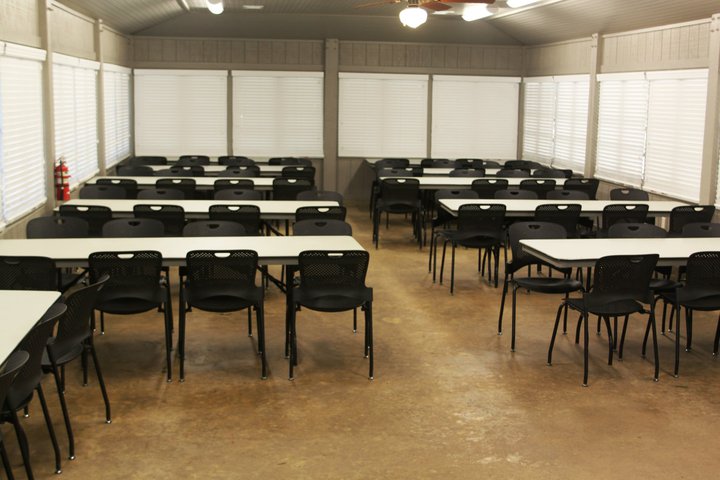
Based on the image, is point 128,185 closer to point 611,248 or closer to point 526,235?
point 526,235

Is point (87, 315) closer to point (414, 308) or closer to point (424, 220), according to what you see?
point (414, 308)

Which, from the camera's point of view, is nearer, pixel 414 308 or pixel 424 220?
pixel 414 308

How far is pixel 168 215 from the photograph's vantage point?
8453mm

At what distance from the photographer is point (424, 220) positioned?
13.6 meters

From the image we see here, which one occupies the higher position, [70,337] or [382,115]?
[382,115]

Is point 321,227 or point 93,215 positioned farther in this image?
point 93,215

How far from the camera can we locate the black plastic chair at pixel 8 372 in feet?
12.1

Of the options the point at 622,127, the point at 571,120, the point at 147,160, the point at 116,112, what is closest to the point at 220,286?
the point at 622,127

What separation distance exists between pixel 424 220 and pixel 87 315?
343 inches

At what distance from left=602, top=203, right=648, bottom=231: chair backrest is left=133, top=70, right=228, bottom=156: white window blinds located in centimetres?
937

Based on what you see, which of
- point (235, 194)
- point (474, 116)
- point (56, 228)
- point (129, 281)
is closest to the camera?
point (129, 281)

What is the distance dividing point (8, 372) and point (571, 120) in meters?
12.5

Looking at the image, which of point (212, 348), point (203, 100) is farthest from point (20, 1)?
point (203, 100)

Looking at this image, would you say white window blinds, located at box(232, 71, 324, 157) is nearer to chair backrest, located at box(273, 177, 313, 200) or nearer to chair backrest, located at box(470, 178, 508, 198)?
chair backrest, located at box(273, 177, 313, 200)
